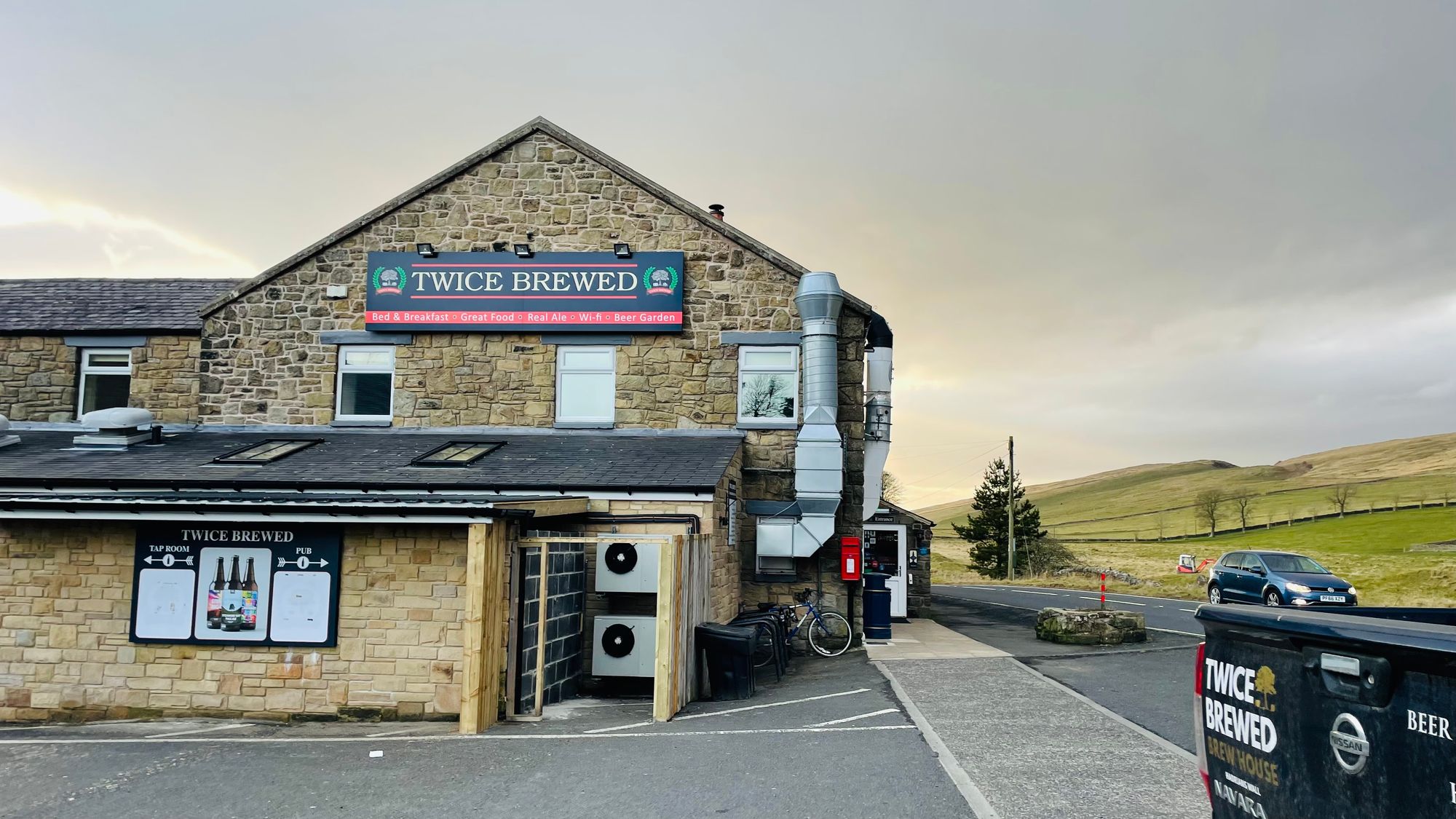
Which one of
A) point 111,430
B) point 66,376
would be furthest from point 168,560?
point 66,376

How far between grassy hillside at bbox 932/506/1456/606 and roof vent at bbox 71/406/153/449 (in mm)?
29668

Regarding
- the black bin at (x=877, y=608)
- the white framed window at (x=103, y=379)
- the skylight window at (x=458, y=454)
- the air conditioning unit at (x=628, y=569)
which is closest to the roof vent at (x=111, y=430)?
the white framed window at (x=103, y=379)

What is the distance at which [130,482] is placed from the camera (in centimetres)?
1327

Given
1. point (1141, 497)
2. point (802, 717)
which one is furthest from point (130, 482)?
point (1141, 497)

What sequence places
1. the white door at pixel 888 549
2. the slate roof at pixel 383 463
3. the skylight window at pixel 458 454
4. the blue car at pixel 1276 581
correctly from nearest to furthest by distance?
the slate roof at pixel 383 463 < the skylight window at pixel 458 454 < the blue car at pixel 1276 581 < the white door at pixel 888 549

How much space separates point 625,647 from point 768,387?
6407 millimetres

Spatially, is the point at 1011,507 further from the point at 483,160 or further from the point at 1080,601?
the point at 483,160

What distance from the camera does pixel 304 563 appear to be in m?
10.9

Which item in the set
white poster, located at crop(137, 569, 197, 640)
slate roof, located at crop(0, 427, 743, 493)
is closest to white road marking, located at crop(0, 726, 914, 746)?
white poster, located at crop(137, 569, 197, 640)

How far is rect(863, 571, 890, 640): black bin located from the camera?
661 inches

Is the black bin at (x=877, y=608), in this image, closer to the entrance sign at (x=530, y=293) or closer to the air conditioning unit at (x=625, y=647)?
the air conditioning unit at (x=625, y=647)

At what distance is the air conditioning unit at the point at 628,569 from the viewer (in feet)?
41.5

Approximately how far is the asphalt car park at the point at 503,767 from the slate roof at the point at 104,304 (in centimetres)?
1066

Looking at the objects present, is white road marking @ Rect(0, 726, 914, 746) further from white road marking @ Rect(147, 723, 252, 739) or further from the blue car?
the blue car
